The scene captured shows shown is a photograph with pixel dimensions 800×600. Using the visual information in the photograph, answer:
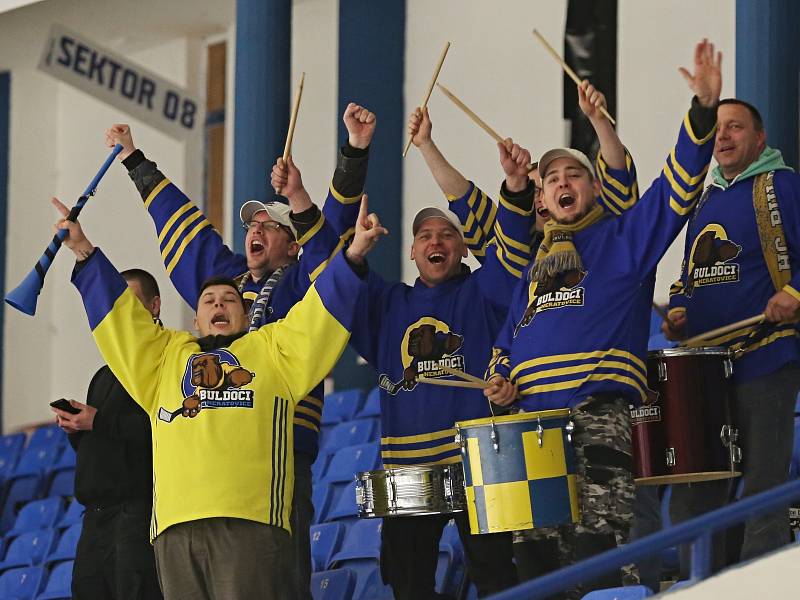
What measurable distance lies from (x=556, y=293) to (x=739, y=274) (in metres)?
0.72

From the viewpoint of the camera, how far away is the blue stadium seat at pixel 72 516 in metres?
9.32

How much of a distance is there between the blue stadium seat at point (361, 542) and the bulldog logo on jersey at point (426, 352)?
1.30 m

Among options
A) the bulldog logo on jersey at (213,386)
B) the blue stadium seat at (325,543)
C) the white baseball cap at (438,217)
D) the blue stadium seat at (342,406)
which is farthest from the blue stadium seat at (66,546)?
the bulldog logo on jersey at (213,386)

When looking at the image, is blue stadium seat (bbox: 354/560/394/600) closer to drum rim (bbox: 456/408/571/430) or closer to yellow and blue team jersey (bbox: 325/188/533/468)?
yellow and blue team jersey (bbox: 325/188/533/468)

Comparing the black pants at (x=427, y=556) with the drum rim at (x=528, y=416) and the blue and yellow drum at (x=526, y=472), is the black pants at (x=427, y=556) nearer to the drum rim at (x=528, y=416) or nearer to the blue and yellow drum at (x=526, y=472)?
the blue and yellow drum at (x=526, y=472)

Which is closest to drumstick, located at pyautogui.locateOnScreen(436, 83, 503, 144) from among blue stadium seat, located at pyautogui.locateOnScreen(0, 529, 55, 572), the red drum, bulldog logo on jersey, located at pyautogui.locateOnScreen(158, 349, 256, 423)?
the red drum

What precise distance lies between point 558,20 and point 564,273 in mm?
5361

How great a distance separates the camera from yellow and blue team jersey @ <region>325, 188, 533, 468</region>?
5.76 metres

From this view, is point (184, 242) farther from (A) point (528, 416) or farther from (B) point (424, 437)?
(A) point (528, 416)

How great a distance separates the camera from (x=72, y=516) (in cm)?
946

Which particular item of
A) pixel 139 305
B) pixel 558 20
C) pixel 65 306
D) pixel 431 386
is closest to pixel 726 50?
pixel 558 20

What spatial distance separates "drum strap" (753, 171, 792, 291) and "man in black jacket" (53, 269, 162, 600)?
2337 millimetres

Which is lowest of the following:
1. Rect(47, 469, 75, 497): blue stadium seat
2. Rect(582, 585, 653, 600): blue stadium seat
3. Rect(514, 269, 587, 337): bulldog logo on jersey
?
Rect(582, 585, 653, 600): blue stadium seat

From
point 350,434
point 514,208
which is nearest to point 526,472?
point 514,208
